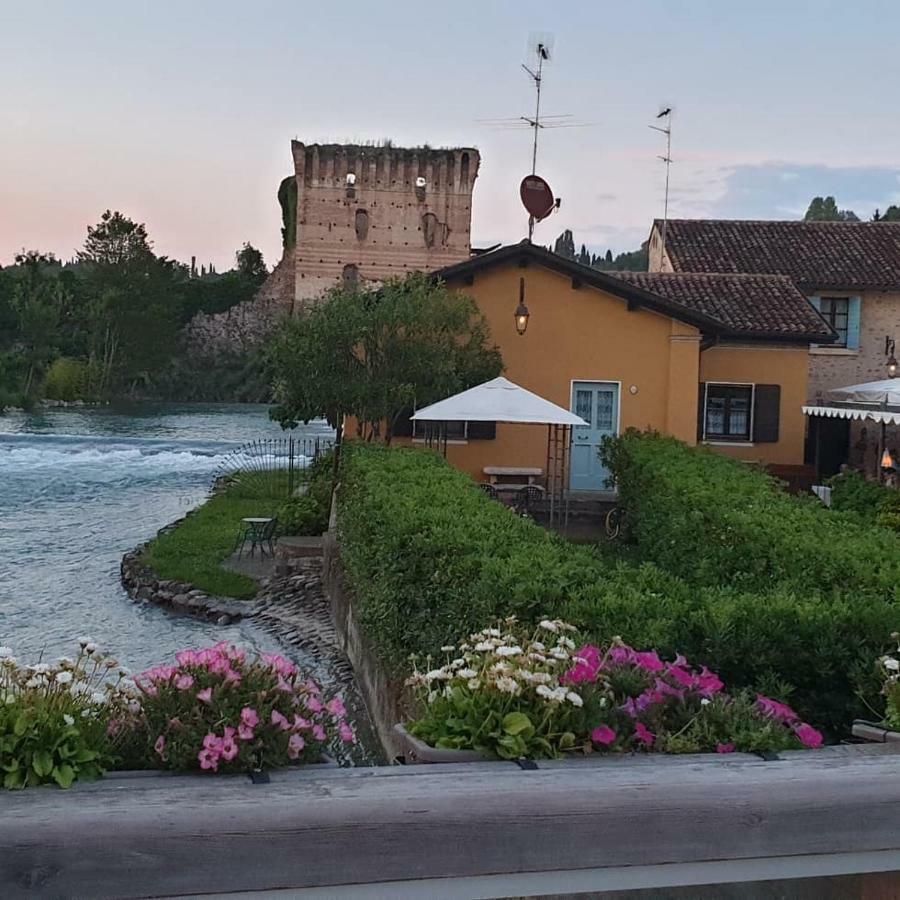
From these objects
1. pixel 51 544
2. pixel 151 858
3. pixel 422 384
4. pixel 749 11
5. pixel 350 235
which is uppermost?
pixel 350 235

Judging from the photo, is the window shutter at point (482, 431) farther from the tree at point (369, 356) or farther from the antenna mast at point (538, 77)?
the antenna mast at point (538, 77)

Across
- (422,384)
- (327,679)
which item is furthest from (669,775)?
(422,384)

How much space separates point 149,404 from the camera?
59.3 m

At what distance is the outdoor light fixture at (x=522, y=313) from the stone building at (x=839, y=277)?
6.74 metres

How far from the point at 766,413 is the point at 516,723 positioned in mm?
15268

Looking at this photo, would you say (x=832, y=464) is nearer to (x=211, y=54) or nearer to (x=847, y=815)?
(x=211, y=54)

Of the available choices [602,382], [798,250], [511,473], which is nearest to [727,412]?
[602,382]

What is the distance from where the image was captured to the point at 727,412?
57.7 feet

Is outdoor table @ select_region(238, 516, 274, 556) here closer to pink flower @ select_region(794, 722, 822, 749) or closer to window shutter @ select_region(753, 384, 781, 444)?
window shutter @ select_region(753, 384, 781, 444)

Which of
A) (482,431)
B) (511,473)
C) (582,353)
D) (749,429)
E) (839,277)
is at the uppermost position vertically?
(839,277)

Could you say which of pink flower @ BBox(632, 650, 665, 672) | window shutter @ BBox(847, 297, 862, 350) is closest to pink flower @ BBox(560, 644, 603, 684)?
pink flower @ BBox(632, 650, 665, 672)

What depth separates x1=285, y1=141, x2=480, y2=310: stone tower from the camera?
58094 mm

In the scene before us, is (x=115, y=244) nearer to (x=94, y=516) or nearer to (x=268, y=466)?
(x=268, y=466)

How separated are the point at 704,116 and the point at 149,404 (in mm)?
44256
